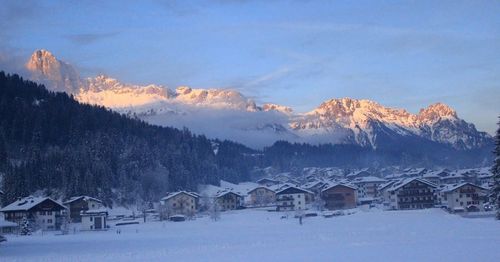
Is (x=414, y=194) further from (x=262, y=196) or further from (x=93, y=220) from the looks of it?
(x=93, y=220)

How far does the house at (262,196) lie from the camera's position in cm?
13662

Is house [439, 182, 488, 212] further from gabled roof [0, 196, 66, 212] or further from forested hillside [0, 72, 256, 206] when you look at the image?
forested hillside [0, 72, 256, 206]

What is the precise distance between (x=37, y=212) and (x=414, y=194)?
2473 inches

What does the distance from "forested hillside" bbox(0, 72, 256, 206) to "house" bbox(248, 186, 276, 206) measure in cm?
2111

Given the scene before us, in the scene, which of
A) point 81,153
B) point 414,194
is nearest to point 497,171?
point 414,194

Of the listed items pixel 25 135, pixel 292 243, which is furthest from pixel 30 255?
pixel 25 135

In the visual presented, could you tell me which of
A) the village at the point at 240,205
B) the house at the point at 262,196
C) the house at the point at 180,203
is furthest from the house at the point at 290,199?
the house at the point at 262,196

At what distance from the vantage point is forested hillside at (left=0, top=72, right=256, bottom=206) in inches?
4289

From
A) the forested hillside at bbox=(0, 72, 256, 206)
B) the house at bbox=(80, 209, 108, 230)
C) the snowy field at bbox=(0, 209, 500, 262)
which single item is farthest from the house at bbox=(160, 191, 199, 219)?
the snowy field at bbox=(0, 209, 500, 262)

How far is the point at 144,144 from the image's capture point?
498 feet

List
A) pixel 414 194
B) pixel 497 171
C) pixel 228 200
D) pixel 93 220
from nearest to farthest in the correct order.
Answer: pixel 497 171 → pixel 93 220 → pixel 414 194 → pixel 228 200

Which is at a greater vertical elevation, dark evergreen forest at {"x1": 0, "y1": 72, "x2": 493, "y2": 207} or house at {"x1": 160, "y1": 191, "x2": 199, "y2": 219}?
dark evergreen forest at {"x1": 0, "y1": 72, "x2": 493, "y2": 207}

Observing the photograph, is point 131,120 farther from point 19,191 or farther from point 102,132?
point 19,191

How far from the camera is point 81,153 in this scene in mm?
121125
